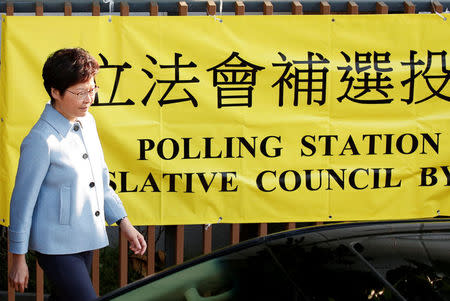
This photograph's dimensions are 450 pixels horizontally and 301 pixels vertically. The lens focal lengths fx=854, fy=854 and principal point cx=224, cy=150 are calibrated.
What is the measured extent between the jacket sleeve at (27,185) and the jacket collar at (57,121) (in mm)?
98

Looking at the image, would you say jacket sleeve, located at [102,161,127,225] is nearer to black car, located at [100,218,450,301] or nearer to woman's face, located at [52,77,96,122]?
woman's face, located at [52,77,96,122]

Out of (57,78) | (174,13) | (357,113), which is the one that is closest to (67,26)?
(174,13)

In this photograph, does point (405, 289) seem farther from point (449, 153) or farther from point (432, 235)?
point (449, 153)

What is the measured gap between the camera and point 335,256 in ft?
8.86

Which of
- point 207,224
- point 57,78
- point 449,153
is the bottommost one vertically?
point 207,224

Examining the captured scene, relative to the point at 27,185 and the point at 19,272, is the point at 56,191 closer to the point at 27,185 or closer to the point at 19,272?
the point at 27,185

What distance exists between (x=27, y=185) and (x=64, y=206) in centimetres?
19

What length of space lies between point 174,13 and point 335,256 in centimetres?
273

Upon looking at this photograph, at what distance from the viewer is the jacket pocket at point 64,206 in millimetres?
3674

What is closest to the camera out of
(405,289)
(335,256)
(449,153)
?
(405,289)

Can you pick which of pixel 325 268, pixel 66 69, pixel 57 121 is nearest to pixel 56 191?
pixel 57 121

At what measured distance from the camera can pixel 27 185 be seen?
3.60 meters

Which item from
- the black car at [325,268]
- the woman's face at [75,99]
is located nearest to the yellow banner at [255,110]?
the woman's face at [75,99]

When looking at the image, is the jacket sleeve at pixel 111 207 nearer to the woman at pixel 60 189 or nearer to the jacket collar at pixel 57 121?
the woman at pixel 60 189
